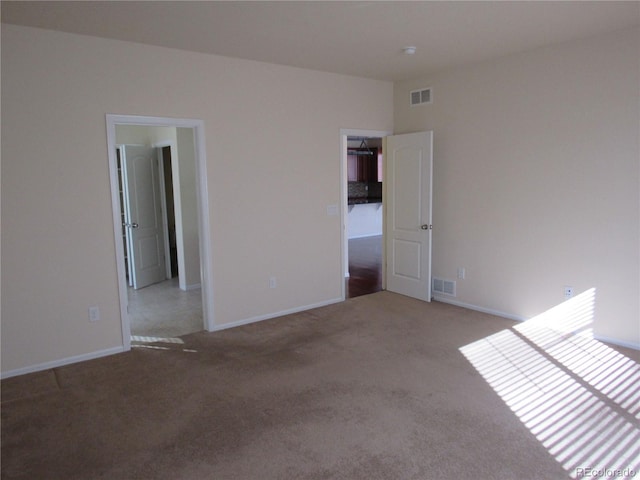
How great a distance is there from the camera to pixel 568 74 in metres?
3.93

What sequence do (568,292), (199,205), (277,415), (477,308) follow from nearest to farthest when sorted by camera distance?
(277,415)
(568,292)
(199,205)
(477,308)

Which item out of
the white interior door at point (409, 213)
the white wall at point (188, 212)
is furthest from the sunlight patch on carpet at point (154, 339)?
the white interior door at point (409, 213)

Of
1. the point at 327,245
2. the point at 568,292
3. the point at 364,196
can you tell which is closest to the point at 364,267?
the point at 327,245

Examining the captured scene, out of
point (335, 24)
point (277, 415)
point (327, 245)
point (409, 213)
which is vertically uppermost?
point (335, 24)

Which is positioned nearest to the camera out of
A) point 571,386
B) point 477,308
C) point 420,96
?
point 571,386

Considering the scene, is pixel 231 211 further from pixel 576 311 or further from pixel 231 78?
pixel 576 311

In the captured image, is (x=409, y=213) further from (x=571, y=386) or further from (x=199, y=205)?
(x=571, y=386)

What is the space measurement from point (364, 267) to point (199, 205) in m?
3.85

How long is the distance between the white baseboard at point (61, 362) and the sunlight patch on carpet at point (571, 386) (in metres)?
3.07

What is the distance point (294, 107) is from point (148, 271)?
10.9ft

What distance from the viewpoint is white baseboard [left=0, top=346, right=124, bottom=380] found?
3410 millimetres

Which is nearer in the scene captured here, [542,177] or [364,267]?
[542,177]

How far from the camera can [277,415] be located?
2.82 meters

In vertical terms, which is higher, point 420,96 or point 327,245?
point 420,96
